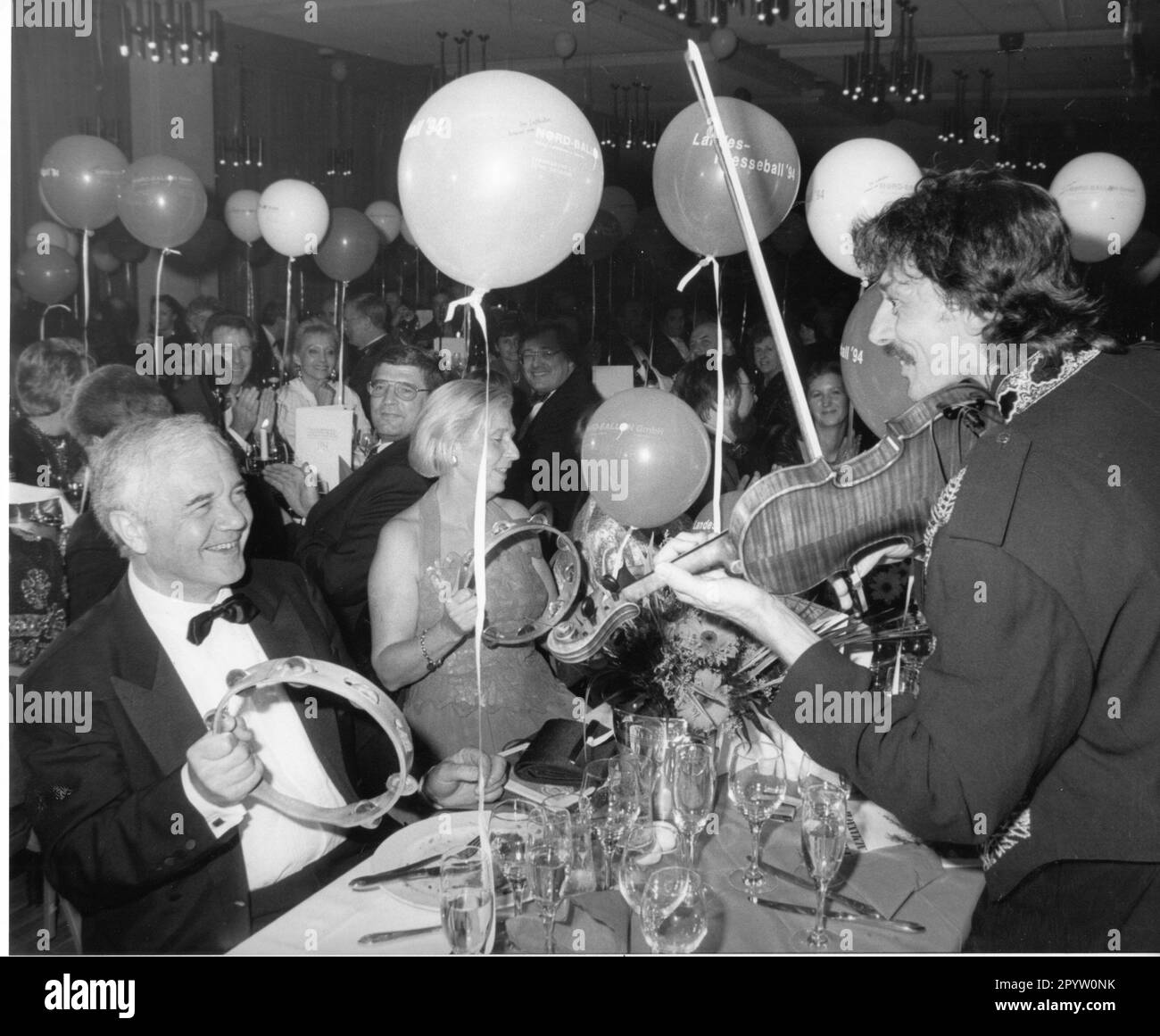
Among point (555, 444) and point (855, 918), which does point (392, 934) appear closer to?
point (855, 918)

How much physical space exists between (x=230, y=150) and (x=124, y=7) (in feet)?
4.63

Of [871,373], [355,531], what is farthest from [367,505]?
[871,373]

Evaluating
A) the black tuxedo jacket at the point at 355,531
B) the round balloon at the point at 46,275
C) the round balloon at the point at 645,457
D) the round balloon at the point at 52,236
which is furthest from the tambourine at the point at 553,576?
the round balloon at the point at 52,236

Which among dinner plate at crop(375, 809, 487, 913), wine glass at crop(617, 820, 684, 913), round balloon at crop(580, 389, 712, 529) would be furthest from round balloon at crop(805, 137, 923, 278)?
dinner plate at crop(375, 809, 487, 913)

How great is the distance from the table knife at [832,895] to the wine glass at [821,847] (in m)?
0.06

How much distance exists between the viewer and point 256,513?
2627mm

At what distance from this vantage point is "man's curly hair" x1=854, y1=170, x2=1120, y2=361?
1.45 metres

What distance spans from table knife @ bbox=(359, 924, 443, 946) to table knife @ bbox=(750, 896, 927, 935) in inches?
20.3

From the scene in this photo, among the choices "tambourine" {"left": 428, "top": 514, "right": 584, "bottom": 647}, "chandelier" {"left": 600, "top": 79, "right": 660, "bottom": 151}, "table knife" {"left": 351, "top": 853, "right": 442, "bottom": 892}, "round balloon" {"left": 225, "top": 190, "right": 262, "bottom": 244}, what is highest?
"chandelier" {"left": 600, "top": 79, "right": 660, "bottom": 151}

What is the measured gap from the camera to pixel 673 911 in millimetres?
1369

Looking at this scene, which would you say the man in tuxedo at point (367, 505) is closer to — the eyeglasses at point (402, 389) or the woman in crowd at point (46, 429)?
the eyeglasses at point (402, 389)

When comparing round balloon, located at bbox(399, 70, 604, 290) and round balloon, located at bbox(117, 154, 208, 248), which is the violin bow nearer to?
round balloon, located at bbox(399, 70, 604, 290)
